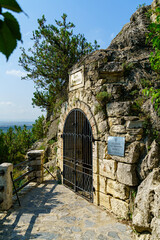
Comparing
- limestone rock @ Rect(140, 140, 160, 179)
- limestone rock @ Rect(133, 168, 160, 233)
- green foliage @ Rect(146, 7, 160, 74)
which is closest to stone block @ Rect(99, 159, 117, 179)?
limestone rock @ Rect(140, 140, 160, 179)

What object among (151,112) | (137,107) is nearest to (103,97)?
(137,107)

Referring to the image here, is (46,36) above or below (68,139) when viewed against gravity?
above

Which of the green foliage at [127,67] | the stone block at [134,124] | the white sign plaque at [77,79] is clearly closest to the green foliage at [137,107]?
the stone block at [134,124]

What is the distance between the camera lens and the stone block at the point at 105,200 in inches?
161

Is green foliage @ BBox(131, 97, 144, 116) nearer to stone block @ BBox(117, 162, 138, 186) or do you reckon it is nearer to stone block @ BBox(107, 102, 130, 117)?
stone block @ BBox(107, 102, 130, 117)

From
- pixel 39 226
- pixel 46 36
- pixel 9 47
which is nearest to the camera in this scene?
pixel 9 47

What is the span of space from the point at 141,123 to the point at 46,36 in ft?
26.5

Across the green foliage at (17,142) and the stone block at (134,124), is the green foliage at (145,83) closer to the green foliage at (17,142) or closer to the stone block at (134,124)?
the stone block at (134,124)

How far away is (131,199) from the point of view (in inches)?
139

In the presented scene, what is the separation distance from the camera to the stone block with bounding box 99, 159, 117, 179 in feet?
12.9

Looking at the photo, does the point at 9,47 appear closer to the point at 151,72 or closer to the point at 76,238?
the point at 76,238

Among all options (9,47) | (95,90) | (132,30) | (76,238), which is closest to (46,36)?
(132,30)

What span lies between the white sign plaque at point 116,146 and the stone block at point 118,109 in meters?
0.56

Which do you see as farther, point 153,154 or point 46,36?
point 46,36
